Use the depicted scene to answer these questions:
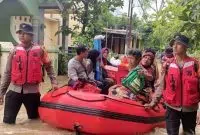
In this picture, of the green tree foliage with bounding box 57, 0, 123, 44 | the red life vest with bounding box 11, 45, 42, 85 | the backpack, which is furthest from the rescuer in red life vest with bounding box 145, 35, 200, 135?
the green tree foliage with bounding box 57, 0, 123, 44

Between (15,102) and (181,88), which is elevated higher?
(181,88)

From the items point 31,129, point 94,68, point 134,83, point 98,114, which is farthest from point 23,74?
point 94,68

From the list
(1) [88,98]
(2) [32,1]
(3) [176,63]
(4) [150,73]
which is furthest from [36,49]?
(2) [32,1]

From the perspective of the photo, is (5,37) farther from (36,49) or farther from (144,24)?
(144,24)

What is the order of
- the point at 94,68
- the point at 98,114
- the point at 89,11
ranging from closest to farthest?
the point at 98,114 < the point at 94,68 < the point at 89,11

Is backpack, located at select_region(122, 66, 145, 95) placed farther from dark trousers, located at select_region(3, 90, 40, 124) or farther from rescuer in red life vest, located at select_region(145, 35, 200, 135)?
dark trousers, located at select_region(3, 90, 40, 124)

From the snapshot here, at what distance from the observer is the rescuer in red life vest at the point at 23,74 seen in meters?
6.18

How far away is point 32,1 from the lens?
15.9 meters

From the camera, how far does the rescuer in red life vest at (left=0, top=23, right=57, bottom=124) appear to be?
618cm

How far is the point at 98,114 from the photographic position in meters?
5.67

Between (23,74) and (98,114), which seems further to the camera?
(23,74)

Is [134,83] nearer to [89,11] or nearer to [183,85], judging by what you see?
[183,85]

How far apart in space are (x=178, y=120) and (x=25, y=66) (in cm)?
244

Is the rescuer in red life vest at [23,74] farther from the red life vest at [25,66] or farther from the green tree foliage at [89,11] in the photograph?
the green tree foliage at [89,11]
